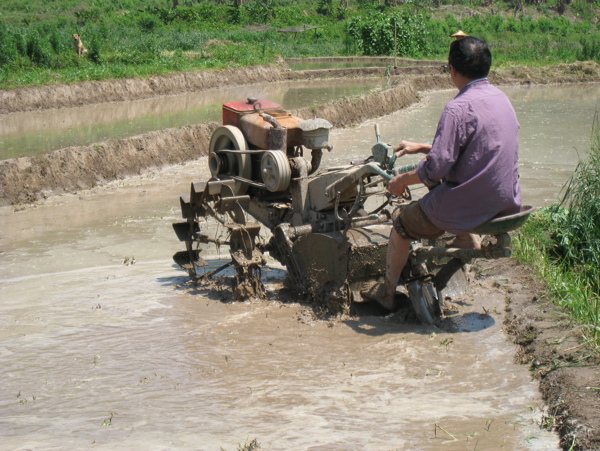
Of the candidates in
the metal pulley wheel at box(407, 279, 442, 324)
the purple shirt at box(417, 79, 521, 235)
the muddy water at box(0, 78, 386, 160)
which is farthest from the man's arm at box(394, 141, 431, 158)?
the muddy water at box(0, 78, 386, 160)

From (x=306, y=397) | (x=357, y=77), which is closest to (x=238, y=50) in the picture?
(x=357, y=77)

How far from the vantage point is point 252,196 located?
20.1 ft

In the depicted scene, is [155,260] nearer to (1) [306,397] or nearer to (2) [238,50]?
(1) [306,397]

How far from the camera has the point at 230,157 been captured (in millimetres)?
6230

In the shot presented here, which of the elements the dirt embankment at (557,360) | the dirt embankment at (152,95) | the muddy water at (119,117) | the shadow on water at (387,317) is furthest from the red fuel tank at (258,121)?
the muddy water at (119,117)

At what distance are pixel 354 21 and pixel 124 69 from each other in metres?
17.1

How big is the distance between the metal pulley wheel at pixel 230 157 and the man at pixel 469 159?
2.09 meters

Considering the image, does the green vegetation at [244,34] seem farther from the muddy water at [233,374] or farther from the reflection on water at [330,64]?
the muddy water at [233,374]

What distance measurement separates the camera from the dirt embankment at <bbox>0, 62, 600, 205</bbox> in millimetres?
10047

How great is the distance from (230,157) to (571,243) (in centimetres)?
295

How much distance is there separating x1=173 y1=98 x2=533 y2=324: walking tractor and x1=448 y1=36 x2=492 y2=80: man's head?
70 centimetres

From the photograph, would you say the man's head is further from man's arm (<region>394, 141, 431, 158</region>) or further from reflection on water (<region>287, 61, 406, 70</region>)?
reflection on water (<region>287, 61, 406, 70</region>)

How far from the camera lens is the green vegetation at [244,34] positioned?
20.0 meters

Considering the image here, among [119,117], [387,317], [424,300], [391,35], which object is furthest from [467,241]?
[391,35]
